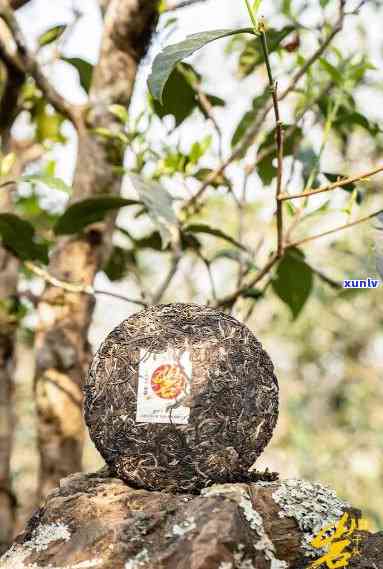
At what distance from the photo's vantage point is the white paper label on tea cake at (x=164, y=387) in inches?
35.4

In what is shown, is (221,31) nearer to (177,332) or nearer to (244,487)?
(177,332)

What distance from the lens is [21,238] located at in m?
1.31

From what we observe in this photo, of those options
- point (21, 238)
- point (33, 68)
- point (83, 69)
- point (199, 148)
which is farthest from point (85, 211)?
point (83, 69)

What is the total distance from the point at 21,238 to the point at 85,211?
→ 0.46ft

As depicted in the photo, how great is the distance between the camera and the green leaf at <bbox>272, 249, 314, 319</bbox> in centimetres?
148

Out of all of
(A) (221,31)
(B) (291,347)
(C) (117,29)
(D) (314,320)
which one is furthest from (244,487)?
(B) (291,347)

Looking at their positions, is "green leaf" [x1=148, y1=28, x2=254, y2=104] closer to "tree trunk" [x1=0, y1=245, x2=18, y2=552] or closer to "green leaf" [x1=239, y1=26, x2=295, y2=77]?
"green leaf" [x1=239, y1=26, x2=295, y2=77]

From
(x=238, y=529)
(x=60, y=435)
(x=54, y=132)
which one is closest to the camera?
(x=238, y=529)

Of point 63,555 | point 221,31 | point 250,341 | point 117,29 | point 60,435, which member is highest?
point 117,29

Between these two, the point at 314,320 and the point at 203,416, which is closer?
the point at 203,416

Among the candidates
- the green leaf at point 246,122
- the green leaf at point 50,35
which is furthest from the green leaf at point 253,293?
the green leaf at point 50,35

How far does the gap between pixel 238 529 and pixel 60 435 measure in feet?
2.18

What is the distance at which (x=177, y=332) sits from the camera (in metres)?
0.94

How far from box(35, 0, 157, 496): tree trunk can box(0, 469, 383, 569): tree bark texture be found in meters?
0.42
